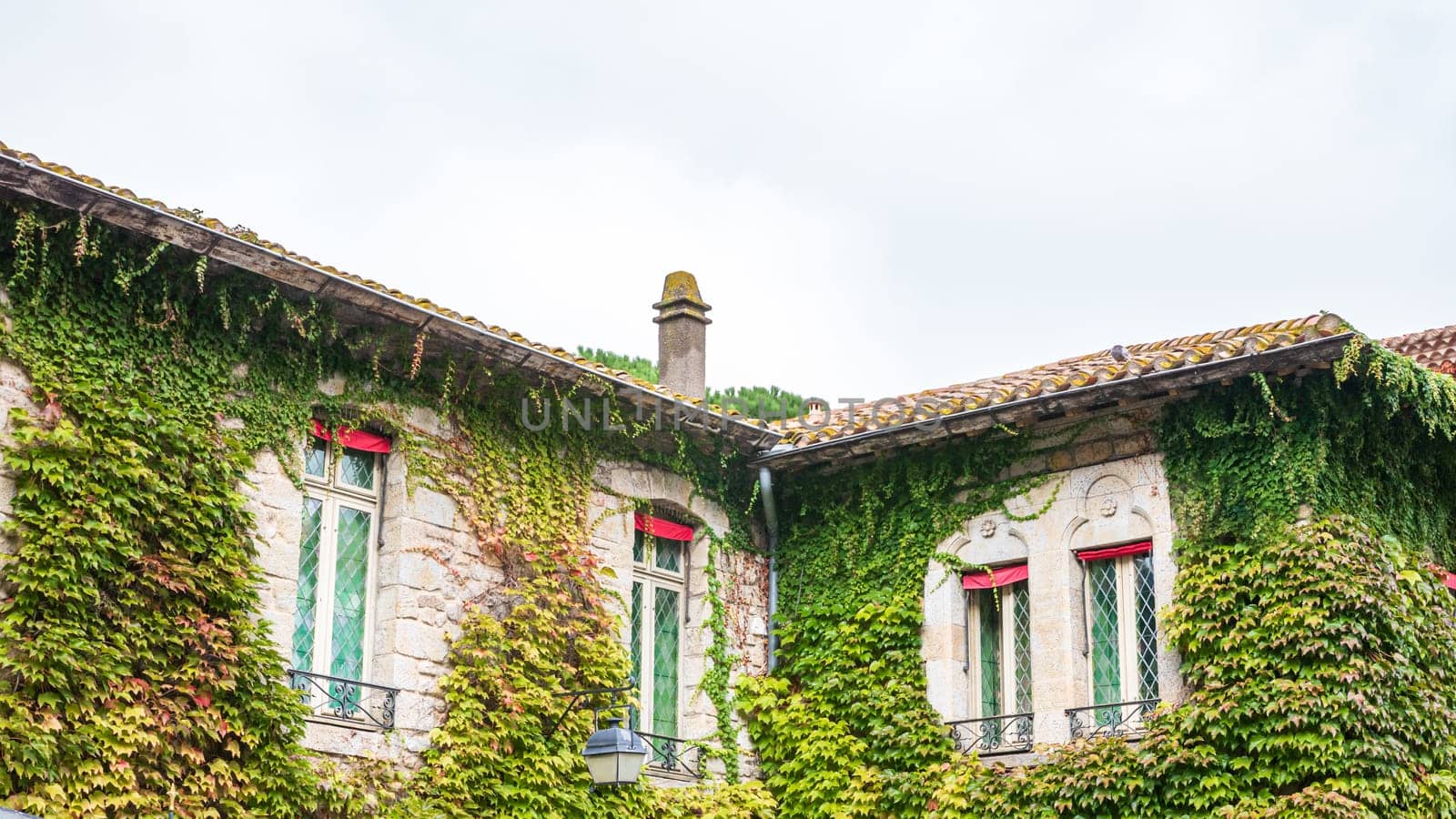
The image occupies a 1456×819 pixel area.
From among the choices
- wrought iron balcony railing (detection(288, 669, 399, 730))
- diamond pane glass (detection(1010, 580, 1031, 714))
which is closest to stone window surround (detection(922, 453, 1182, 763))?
diamond pane glass (detection(1010, 580, 1031, 714))

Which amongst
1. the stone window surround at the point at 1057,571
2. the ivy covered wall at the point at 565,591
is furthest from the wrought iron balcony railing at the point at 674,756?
the stone window surround at the point at 1057,571

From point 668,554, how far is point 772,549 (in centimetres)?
84

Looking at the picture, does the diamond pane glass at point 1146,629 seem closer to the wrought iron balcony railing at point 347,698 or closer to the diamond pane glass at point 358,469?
the wrought iron balcony railing at point 347,698

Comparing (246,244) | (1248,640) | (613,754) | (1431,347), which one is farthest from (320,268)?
(1431,347)

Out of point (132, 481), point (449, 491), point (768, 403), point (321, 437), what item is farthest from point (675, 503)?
point (768, 403)

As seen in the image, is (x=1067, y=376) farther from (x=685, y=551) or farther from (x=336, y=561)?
(x=336, y=561)

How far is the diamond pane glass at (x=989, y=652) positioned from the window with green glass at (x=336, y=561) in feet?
13.2

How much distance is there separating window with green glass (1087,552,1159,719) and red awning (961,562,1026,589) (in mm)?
466

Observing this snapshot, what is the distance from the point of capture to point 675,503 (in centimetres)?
1152

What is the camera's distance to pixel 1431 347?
12633 mm

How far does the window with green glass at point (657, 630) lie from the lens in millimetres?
11172

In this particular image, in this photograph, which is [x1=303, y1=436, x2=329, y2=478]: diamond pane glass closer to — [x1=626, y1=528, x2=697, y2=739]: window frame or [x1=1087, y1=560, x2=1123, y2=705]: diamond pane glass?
[x1=626, y1=528, x2=697, y2=739]: window frame

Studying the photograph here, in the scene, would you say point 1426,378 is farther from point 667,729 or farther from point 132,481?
point 132,481

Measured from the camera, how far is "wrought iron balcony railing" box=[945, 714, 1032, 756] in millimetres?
10688
